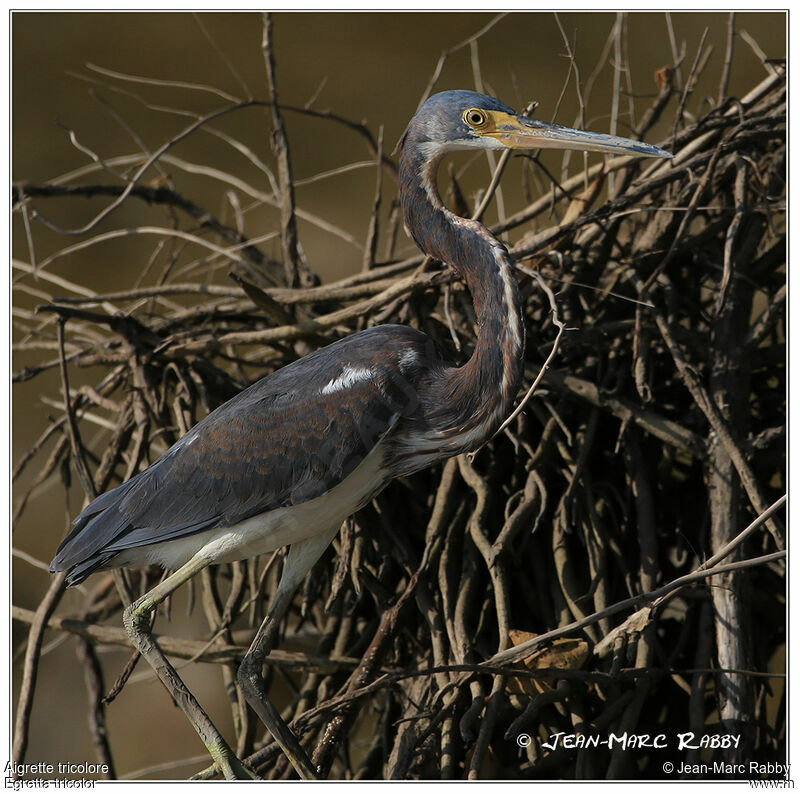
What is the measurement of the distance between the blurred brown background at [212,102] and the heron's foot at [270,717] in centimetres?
125

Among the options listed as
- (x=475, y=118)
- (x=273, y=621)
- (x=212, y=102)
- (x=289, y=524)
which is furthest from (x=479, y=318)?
(x=212, y=102)

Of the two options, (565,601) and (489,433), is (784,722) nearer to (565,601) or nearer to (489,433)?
(565,601)

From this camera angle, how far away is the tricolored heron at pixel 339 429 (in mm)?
1699

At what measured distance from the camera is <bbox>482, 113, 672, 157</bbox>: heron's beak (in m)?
1.69

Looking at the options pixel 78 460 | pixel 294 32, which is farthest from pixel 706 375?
pixel 294 32

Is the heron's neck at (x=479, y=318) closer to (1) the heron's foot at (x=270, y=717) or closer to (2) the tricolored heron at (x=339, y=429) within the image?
(2) the tricolored heron at (x=339, y=429)

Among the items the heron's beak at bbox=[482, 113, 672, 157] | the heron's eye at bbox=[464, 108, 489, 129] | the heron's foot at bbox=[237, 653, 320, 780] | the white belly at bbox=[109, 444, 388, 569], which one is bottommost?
the heron's foot at bbox=[237, 653, 320, 780]

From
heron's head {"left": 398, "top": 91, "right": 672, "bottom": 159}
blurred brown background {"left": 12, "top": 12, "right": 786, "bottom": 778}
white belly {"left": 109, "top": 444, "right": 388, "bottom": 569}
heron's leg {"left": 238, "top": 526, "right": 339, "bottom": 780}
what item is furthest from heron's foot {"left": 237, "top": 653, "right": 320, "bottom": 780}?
blurred brown background {"left": 12, "top": 12, "right": 786, "bottom": 778}

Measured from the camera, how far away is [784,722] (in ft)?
6.61

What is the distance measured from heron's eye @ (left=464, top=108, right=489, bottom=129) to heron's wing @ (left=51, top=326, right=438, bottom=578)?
40cm

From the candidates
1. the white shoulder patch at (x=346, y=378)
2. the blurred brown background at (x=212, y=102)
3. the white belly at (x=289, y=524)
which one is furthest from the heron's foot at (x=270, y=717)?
the blurred brown background at (x=212, y=102)

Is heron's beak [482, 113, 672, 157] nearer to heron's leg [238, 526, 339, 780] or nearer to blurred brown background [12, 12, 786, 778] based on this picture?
heron's leg [238, 526, 339, 780]

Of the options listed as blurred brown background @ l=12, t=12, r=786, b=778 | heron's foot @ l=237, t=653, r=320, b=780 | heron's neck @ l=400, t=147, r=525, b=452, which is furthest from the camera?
blurred brown background @ l=12, t=12, r=786, b=778

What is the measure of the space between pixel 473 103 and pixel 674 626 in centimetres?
124
